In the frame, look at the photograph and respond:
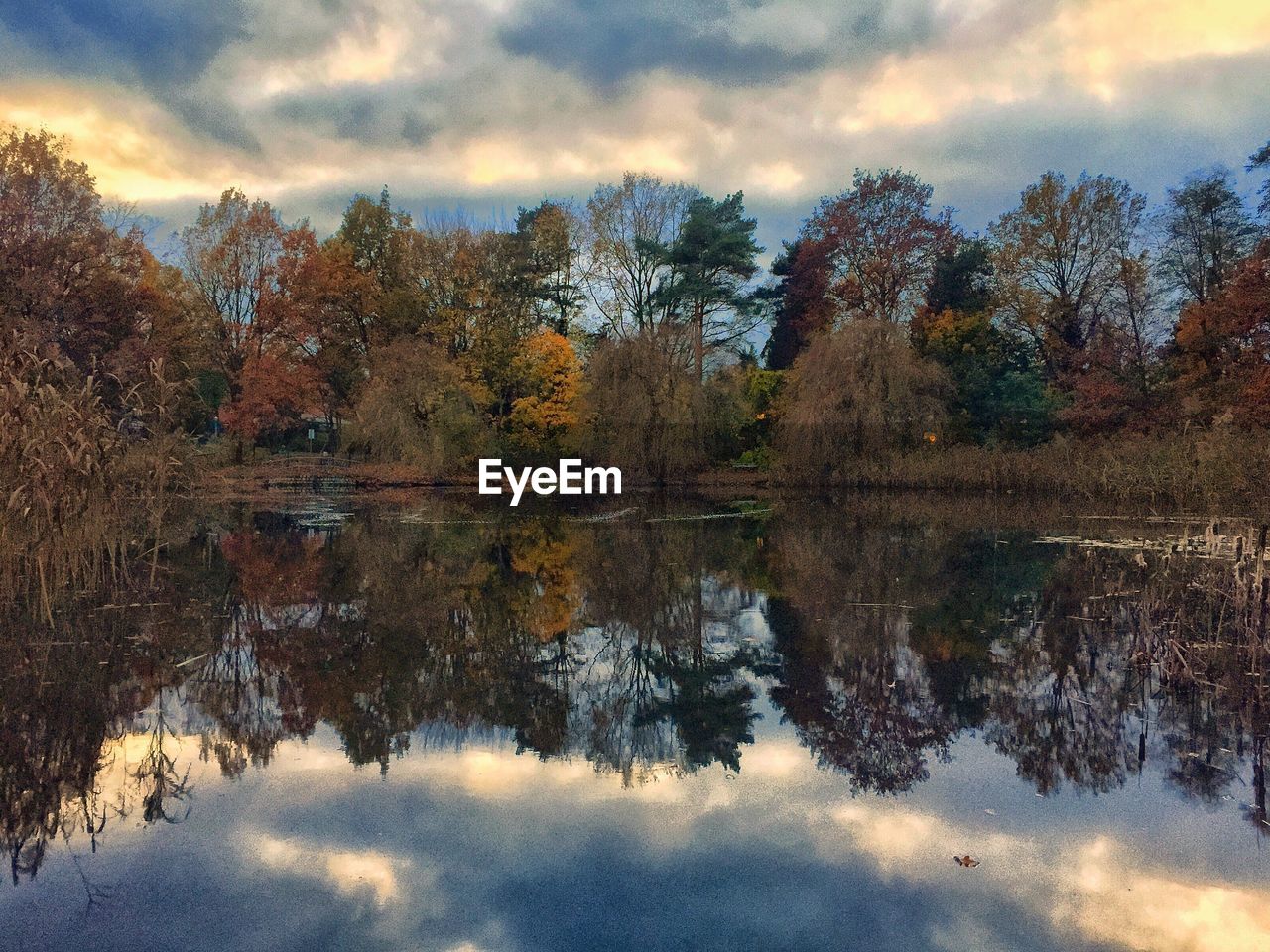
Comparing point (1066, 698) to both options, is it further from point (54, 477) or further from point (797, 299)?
point (797, 299)

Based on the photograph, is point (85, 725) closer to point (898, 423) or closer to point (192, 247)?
point (898, 423)

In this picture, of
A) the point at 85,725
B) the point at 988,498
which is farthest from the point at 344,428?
the point at 85,725

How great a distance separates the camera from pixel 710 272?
45.7 metres

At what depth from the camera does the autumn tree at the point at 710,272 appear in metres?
44.4

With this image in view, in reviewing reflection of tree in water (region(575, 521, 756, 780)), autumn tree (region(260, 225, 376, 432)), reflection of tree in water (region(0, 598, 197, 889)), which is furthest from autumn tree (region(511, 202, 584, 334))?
reflection of tree in water (region(0, 598, 197, 889))

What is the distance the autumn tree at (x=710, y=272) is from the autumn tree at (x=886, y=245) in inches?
181

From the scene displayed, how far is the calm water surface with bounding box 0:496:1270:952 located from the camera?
3.58m

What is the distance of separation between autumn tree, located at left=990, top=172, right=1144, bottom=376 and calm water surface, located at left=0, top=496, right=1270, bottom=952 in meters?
31.6

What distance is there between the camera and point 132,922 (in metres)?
3.51

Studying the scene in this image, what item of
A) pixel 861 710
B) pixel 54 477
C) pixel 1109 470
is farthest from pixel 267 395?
pixel 861 710

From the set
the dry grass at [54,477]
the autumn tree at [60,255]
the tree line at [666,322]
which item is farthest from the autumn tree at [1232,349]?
the autumn tree at [60,255]

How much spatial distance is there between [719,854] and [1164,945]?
5.42ft

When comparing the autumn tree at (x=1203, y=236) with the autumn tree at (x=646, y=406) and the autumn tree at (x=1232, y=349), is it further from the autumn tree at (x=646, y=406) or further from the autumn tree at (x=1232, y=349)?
the autumn tree at (x=646, y=406)

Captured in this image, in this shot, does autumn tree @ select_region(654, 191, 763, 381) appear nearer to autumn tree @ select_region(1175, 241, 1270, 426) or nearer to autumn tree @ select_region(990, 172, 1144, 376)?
autumn tree @ select_region(990, 172, 1144, 376)
